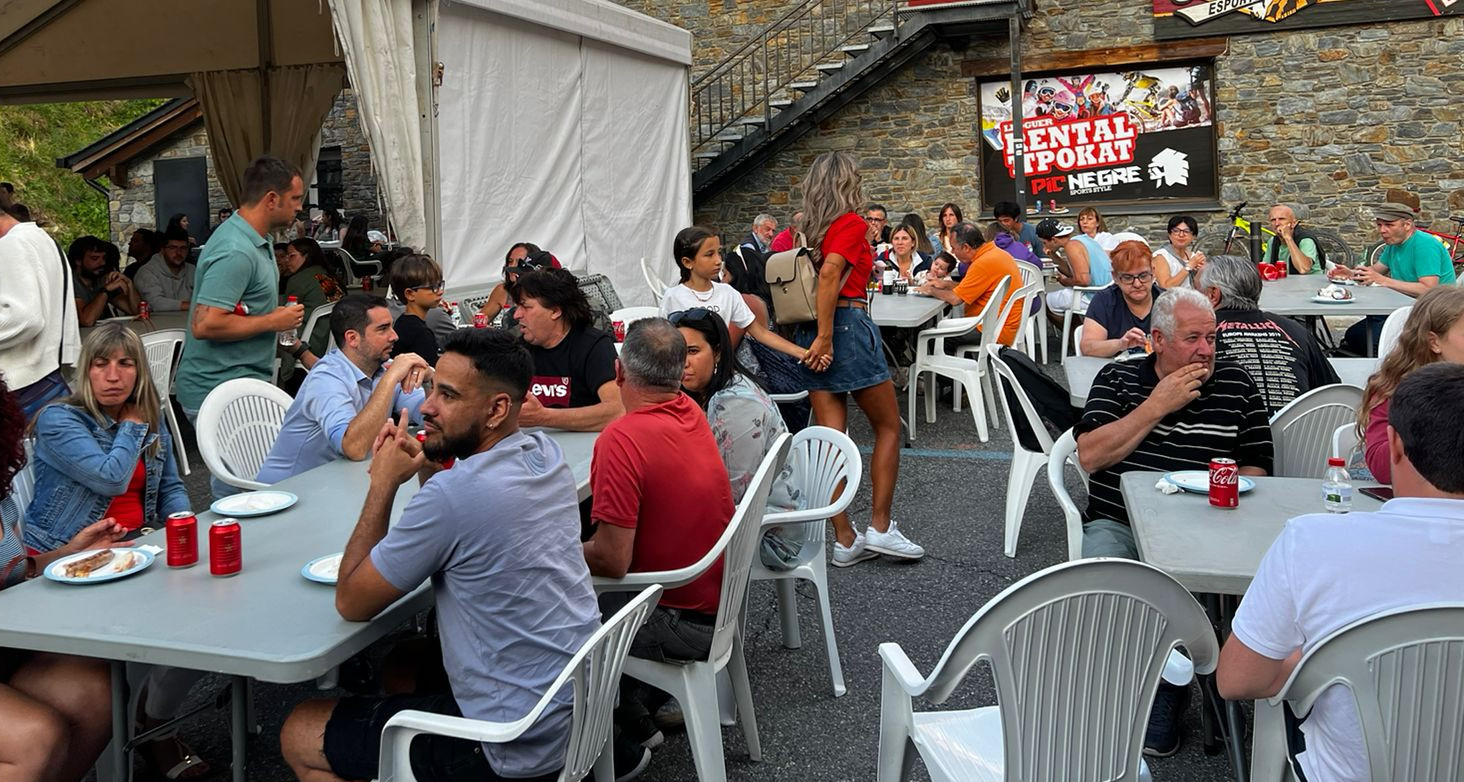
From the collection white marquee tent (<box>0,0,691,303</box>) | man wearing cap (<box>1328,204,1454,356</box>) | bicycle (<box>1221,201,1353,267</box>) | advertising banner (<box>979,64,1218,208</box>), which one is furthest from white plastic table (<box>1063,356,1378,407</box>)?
advertising banner (<box>979,64,1218,208</box>)

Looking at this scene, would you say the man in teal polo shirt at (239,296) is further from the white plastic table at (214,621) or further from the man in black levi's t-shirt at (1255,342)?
the man in black levi's t-shirt at (1255,342)

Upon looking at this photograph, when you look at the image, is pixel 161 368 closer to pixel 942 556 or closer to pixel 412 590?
pixel 942 556

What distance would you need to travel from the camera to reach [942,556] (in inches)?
201

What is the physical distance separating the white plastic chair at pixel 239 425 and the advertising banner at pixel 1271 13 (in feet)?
40.5

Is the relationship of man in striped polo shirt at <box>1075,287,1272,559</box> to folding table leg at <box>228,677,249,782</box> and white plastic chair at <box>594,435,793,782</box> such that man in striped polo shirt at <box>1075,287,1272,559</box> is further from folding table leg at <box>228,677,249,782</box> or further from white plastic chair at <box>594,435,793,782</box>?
folding table leg at <box>228,677,249,782</box>

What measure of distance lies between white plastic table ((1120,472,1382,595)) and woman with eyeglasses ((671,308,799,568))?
1.03 metres

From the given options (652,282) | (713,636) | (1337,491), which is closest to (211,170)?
(652,282)

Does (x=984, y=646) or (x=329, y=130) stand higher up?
(x=329, y=130)

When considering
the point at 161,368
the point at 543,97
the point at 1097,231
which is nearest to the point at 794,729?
the point at 161,368

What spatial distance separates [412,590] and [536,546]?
0.81ft

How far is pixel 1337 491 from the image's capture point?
2.94 metres

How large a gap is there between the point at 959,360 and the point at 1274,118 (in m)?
8.49

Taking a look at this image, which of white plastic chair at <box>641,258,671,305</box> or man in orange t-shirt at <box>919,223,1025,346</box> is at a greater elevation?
white plastic chair at <box>641,258,671,305</box>

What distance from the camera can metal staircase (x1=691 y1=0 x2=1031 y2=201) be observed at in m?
14.3
